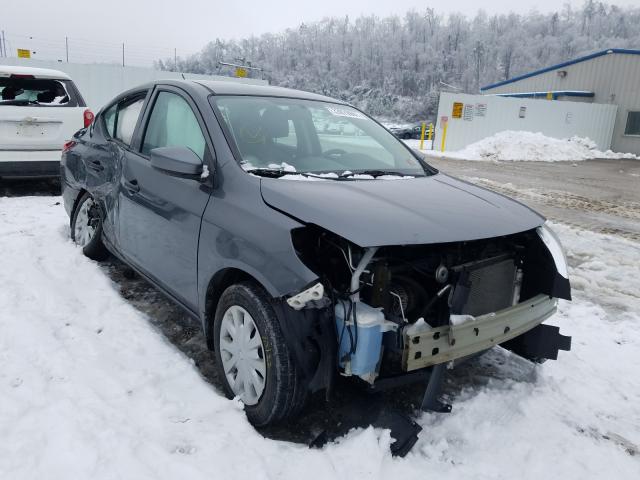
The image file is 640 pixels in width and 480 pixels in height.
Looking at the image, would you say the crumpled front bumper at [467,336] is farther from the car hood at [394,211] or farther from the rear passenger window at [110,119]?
the rear passenger window at [110,119]

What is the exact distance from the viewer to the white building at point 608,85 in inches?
1007

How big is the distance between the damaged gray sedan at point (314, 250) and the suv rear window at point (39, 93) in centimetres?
398

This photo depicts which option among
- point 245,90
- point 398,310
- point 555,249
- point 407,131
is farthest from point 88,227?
point 407,131

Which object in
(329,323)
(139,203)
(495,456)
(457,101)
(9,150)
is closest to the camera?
(329,323)

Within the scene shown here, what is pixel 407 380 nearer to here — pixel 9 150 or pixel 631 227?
pixel 9 150

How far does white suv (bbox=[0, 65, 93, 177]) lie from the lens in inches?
253

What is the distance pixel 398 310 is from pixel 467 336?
0.33 meters

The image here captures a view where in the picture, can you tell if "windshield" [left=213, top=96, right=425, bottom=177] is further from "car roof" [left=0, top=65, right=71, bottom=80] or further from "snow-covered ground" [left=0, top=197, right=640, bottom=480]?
"car roof" [left=0, top=65, right=71, bottom=80]

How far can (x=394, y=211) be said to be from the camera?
239cm

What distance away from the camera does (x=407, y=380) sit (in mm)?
2363

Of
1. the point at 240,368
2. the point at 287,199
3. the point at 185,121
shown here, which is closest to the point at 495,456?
the point at 240,368

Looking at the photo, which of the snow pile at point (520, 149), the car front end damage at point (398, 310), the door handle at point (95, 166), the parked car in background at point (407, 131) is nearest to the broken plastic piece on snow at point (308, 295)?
the car front end damage at point (398, 310)

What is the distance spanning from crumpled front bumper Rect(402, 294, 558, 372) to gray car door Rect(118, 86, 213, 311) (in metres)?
1.35

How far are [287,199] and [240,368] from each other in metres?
0.89
